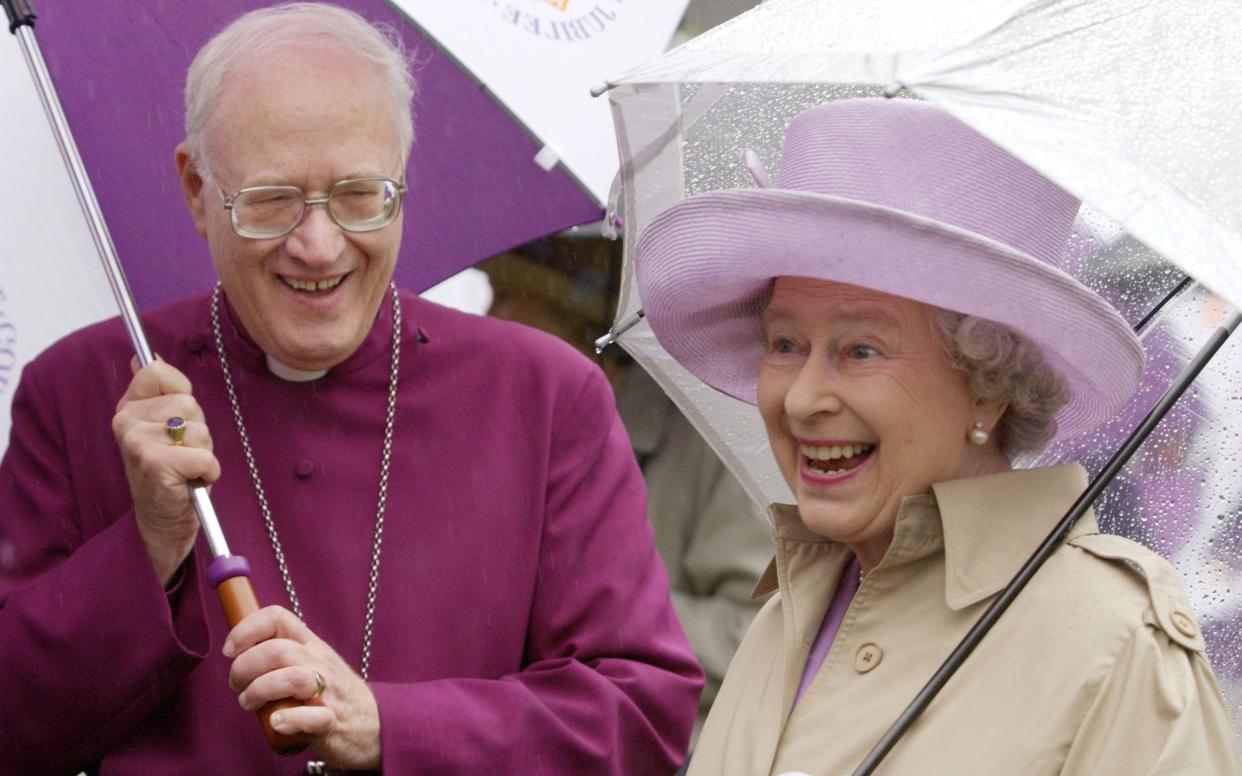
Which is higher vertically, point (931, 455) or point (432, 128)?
point (432, 128)

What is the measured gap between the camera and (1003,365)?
8.47ft

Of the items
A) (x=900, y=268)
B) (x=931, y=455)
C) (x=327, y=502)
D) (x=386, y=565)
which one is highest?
(x=900, y=268)

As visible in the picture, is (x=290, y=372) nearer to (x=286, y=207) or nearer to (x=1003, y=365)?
(x=286, y=207)

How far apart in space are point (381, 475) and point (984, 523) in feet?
4.21

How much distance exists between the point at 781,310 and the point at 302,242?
0.92 m

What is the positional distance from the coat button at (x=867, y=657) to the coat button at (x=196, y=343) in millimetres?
1462

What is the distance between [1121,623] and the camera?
7.72 ft

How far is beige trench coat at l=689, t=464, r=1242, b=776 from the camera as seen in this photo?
2289 millimetres

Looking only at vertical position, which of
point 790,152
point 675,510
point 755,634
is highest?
point 790,152

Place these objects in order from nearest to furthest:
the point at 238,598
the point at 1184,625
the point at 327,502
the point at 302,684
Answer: the point at 1184,625, the point at 302,684, the point at 238,598, the point at 327,502

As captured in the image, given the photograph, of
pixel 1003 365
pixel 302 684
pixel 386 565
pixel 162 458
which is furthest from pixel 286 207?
pixel 1003 365

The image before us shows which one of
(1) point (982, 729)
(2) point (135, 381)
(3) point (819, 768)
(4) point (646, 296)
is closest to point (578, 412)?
(4) point (646, 296)

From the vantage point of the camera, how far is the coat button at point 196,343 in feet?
11.4

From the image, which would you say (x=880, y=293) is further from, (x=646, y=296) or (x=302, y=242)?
(x=302, y=242)
